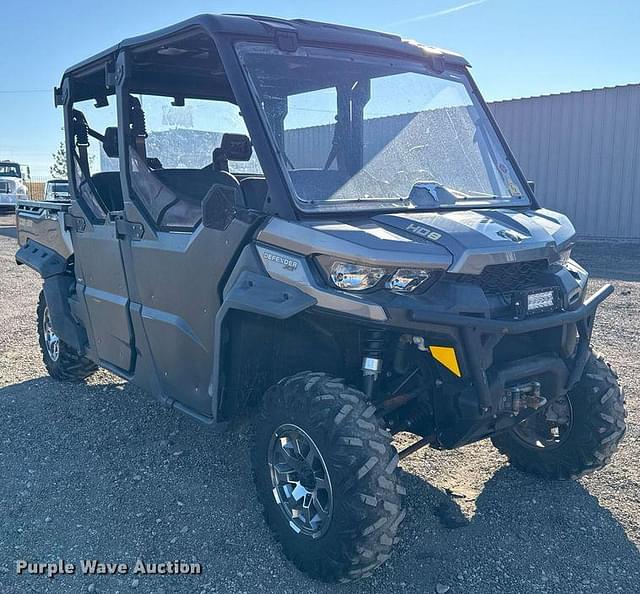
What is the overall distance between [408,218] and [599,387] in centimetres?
147

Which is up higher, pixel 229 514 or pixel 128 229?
pixel 128 229

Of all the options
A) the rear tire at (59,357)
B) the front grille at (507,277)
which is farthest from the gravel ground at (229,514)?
the front grille at (507,277)

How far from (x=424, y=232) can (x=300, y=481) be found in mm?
1281

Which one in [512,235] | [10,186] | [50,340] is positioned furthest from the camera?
[10,186]

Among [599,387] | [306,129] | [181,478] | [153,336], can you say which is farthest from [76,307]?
[599,387]

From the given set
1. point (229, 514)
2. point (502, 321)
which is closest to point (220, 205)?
point (502, 321)

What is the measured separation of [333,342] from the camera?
10.7 ft

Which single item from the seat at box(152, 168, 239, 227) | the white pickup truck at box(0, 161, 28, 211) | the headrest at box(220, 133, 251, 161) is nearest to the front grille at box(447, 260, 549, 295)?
the seat at box(152, 168, 239, 227)

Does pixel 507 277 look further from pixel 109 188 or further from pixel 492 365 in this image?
pixel 109 188

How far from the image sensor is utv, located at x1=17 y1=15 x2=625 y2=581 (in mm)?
2855

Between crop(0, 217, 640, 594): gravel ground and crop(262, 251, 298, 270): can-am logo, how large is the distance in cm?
141

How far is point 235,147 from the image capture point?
416 cm

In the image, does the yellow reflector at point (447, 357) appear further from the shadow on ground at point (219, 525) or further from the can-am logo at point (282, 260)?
the shadow on ground at point (219, 525)

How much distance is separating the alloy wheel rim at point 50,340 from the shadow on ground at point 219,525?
3.71ft
